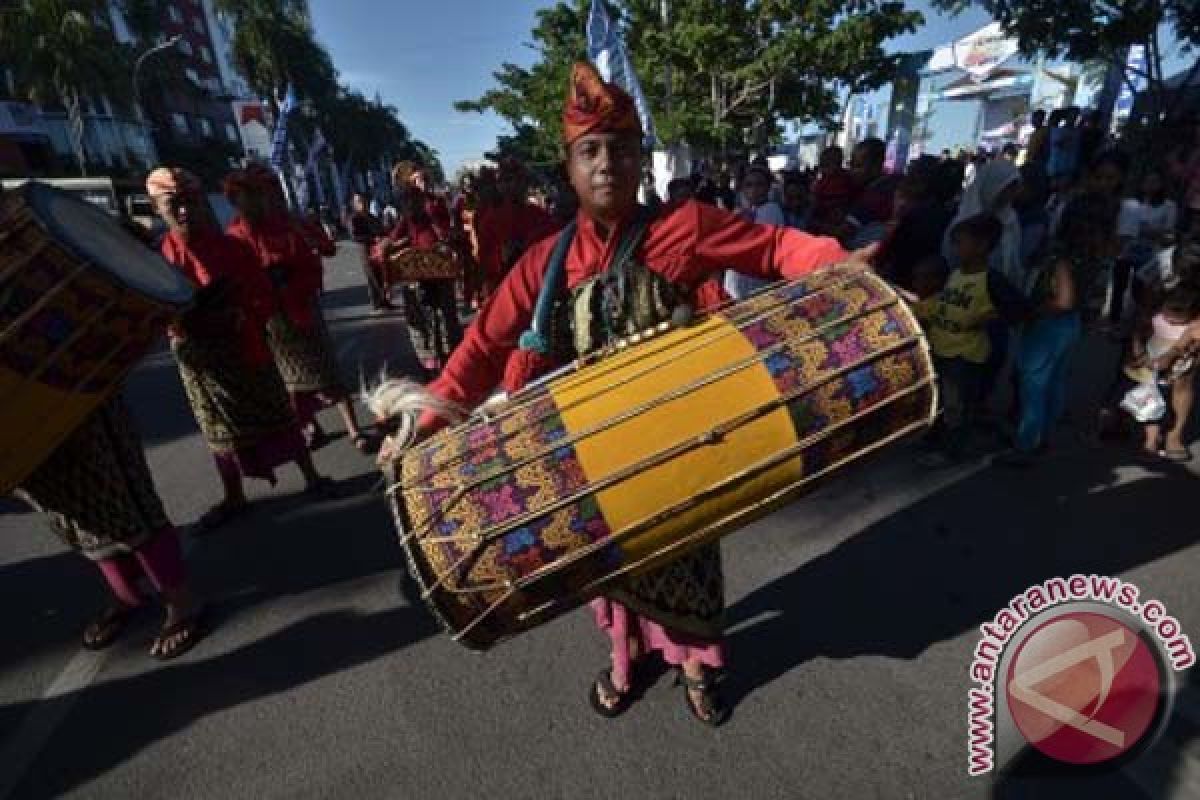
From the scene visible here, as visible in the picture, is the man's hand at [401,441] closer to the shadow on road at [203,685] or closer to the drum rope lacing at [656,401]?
the drum rope lacing at [656,401]

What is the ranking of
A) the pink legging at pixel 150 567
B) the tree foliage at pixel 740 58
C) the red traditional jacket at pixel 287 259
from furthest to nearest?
1. the tree foliage at pixel 740 58
2. the red traditional jacket at pixel 287 259
3. the pink legging at pixel 150 567

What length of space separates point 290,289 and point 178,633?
1.98 meters

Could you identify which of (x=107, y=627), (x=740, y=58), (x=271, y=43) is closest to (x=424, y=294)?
(x=107, y=627)

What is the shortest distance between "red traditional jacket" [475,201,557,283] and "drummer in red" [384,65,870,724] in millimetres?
3628

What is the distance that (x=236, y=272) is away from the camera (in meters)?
3.11

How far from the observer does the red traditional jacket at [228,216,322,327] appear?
Result: 3.55 metres

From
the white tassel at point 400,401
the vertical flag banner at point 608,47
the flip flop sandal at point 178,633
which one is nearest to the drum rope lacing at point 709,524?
the white tassel at point 400,401

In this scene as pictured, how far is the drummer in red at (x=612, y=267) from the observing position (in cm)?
162

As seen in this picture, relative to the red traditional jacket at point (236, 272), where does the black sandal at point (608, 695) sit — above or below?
below

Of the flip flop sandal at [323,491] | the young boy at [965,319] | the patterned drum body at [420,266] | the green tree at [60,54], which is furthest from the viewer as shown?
the green tree at [60,54]

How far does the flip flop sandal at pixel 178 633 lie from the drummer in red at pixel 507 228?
135 inches

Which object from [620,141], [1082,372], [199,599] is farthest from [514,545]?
[1082,372]

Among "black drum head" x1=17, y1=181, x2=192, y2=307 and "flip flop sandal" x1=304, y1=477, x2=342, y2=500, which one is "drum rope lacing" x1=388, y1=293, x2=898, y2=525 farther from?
"flip flop sandal" x1=304, y1=477, x2=342, y2=500

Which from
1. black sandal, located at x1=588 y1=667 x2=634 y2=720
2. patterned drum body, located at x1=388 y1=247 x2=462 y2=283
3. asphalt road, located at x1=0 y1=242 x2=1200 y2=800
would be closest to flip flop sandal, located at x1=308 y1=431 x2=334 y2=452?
asphalt road, located at x1=0 y1=242 x2=1200 y2=800
